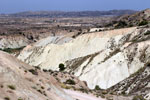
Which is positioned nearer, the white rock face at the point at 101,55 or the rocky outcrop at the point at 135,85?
the rocky outcrop at the point at 135,85

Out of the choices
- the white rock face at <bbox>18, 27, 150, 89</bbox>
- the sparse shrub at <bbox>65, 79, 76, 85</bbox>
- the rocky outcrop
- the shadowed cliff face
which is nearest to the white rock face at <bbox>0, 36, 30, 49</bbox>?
the white rock face at <bbox>18, 27, 150, 89</bbox>

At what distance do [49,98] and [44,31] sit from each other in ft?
470

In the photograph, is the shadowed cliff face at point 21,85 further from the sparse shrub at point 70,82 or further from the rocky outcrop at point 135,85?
the rocky outcrop at point 135,85

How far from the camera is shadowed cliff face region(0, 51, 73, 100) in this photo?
14.4 meters

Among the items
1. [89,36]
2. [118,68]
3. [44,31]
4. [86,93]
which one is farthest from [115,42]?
[44,31]

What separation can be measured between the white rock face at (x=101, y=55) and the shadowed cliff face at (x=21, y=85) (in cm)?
2451

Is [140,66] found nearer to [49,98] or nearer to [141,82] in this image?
[141,82]

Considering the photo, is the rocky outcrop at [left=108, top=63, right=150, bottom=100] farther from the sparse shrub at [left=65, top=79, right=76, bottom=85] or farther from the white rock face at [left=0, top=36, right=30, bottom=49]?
the white rock face at [left=0, top=36, right=30, bottom=49]

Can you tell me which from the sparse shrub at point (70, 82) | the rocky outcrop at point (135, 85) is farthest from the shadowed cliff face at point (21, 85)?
the rocky outcrop at point (135, 85)

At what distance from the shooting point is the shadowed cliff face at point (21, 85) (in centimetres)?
1440

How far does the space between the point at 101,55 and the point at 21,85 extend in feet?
125

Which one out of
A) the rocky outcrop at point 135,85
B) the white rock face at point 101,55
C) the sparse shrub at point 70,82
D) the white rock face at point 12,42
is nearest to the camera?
the sparse shrub at point 70,82

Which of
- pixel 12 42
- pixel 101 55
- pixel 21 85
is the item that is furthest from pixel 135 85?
pixel 12 42

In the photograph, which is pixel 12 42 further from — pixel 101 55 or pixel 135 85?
pixel 135 85
